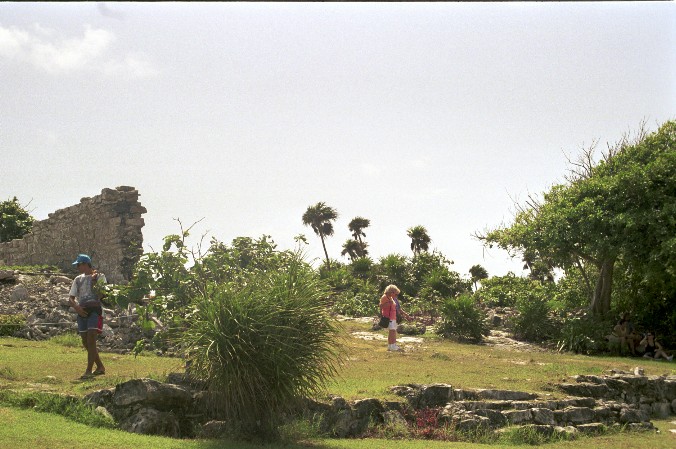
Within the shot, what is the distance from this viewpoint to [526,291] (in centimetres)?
2956

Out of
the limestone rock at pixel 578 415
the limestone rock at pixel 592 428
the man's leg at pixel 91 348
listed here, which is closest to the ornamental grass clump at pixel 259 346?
the man's leg at pixel 91 348

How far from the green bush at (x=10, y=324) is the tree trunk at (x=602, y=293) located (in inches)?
636

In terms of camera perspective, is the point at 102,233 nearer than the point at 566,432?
No

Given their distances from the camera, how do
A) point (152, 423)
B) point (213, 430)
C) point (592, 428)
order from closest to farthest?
point (152, 423), point (213, 430), point (592, 428)

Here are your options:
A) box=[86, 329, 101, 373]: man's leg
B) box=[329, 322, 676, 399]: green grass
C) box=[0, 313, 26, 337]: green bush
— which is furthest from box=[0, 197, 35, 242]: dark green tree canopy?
box=[86, 329, 101, 373]: man's leg

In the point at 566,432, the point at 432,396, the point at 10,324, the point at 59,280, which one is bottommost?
the point at 566,432

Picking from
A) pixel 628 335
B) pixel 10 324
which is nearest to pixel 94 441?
pixel 10 324

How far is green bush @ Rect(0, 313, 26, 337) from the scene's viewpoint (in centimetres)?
1631

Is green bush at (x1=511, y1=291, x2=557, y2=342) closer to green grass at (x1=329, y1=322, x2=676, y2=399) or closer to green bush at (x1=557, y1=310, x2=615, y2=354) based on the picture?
green bush at (x1=557, y1=310, x2=615, y2=354)

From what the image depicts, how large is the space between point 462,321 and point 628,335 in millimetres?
4579

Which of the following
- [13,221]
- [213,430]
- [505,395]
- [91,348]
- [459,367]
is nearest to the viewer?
[213,430]

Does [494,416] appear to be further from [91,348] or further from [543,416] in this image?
[91,348]

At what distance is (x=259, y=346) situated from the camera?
9.73m

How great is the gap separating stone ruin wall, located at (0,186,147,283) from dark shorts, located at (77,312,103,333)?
8.84 meters
